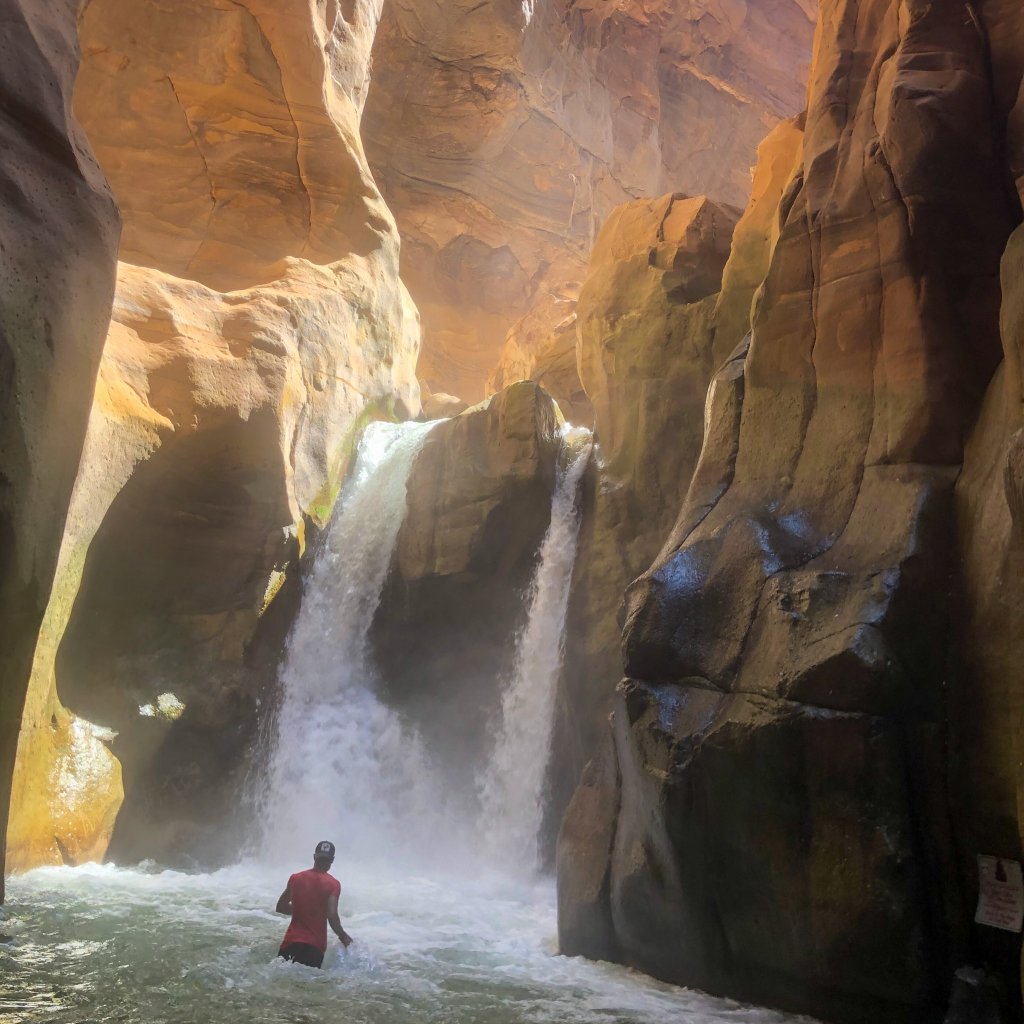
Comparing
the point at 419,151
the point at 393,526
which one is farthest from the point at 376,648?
the point at 419,151

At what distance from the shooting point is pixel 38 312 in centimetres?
651

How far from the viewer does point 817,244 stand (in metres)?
8.59

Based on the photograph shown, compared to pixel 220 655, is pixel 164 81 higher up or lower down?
higher up

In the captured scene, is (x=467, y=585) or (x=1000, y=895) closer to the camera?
(x=1000, y=895)

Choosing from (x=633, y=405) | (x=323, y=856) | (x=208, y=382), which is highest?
(x=633, y=405)

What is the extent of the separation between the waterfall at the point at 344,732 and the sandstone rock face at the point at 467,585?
359 millimetres

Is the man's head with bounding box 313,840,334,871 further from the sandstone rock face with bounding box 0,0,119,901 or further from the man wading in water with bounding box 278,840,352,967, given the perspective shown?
the sandstone rock face with bounding box 0,0,119,901

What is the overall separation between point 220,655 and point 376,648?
2.23 m

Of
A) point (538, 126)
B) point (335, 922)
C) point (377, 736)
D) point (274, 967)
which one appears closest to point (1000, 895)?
point (335, 922)

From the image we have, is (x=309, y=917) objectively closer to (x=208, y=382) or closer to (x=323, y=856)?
(x=323, y=856)

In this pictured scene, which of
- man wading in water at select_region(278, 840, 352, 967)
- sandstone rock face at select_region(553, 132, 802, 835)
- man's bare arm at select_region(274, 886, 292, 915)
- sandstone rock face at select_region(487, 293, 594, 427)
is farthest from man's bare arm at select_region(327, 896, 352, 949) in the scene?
sandstone rock face at select_region(487, 293, 594, 427)

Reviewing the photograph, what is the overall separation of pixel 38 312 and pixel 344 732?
745cm

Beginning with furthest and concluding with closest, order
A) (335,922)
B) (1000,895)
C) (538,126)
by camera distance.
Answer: (538,126), (335,922), (1000,895)

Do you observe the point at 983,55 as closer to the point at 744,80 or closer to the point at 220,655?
the point at 220,655
